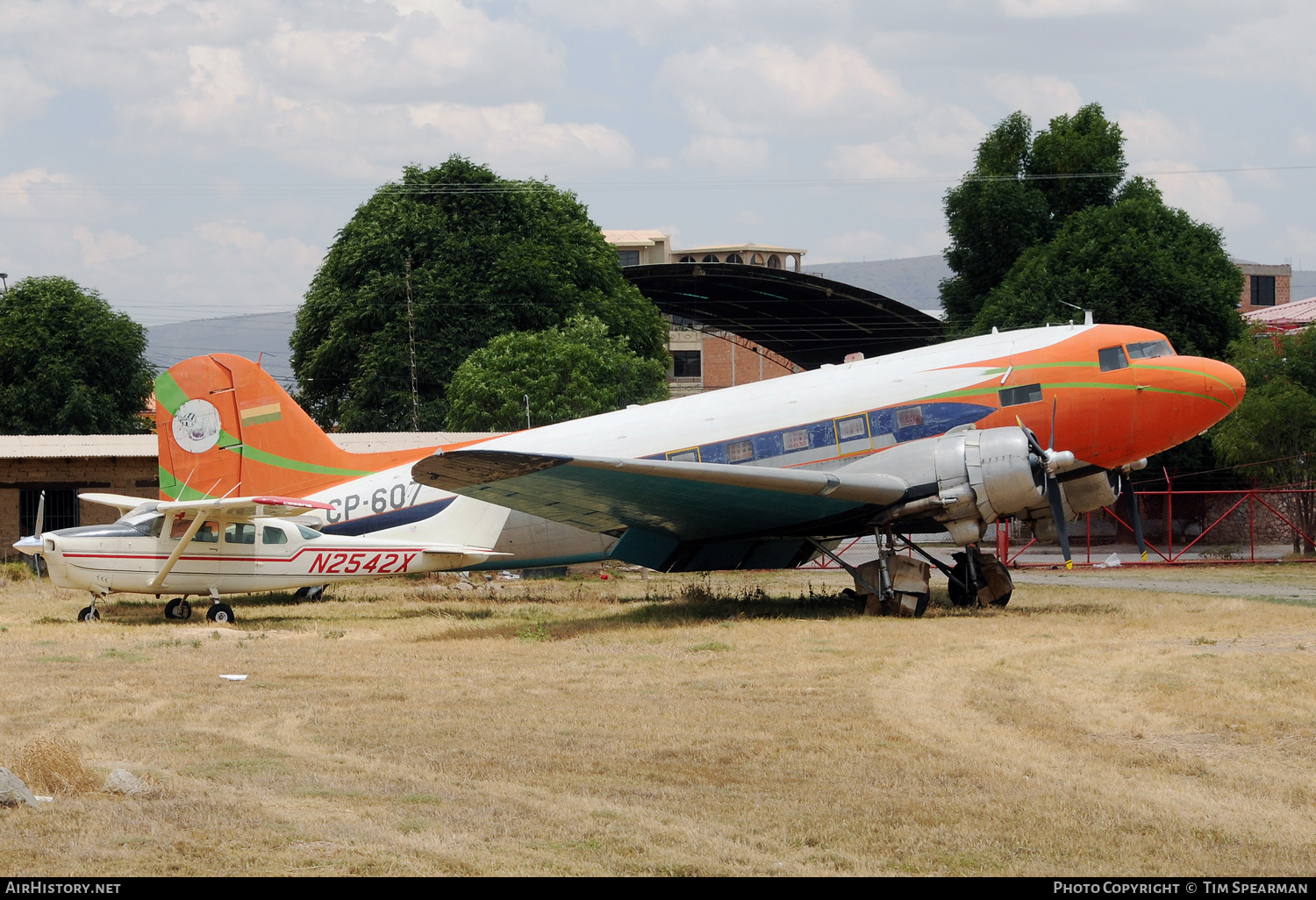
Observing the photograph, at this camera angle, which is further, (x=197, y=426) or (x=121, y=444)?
(x=121, y=444)

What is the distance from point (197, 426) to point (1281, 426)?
32129 mm

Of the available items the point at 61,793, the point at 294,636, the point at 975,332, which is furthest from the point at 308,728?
the point at 975,332

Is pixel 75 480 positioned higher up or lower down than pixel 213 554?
higher up

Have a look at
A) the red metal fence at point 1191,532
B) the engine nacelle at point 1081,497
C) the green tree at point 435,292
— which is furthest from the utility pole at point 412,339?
the engine nacelle at point 1081,497

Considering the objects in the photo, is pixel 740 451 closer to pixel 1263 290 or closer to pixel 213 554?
pixel 213 554

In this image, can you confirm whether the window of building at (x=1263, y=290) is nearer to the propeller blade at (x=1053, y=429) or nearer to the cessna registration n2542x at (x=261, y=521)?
the propeller blade at (x=1053, y=429)

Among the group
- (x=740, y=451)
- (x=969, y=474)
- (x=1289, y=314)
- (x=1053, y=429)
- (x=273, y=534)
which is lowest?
(x=273, y=534)

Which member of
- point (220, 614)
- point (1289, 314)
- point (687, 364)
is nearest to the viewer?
point (220, 614)

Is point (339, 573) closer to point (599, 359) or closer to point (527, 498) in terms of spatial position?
point (527, 498)

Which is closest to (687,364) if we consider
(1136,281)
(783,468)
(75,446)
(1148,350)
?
(1136,281)

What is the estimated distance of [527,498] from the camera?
65.8 ft

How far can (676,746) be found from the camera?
10.8 meters

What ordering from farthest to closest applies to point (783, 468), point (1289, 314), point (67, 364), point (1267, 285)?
point (1267, 285) → point (1289, 314) → point (67, 364) → point (783, 468)

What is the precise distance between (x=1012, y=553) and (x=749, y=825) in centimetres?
3615
